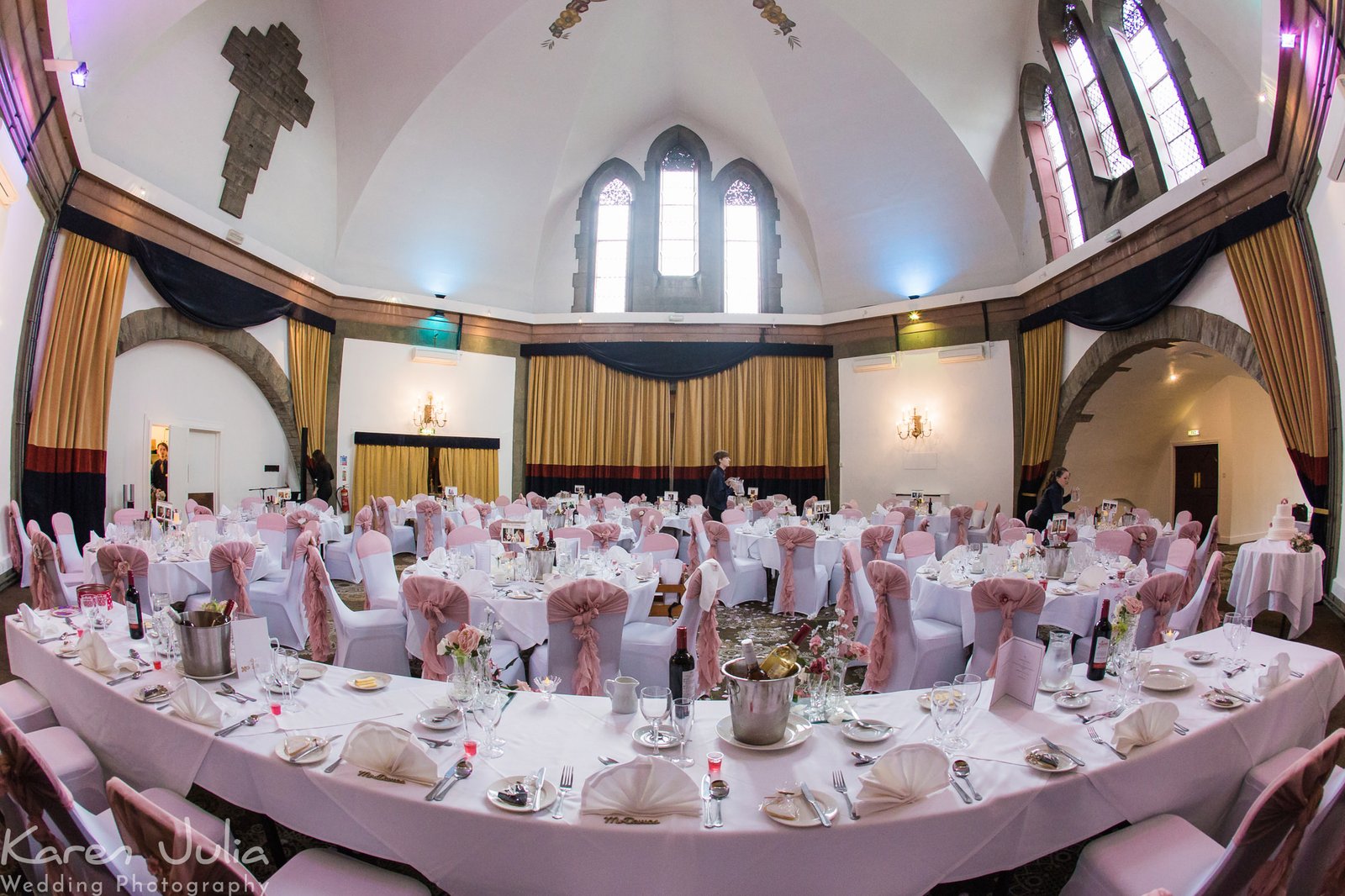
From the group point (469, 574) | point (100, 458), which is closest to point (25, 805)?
point (469, 574)

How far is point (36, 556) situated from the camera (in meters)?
4.36

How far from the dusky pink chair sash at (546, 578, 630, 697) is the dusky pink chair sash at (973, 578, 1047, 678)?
6.67 feet

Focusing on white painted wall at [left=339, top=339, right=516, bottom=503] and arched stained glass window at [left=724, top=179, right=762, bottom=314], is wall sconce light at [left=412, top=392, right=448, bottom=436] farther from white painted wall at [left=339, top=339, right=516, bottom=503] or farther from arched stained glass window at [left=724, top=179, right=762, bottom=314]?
arched stained glass window at [left=724, top=179, right=762, bottom=314]

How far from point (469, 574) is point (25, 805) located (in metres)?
2.72

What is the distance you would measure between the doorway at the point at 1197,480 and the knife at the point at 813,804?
13.9m

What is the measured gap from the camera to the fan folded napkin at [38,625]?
2.76 meters

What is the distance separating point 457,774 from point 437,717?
0.39m

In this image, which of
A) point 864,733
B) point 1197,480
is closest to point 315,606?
point 864,733

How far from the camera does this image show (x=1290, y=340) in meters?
6.54

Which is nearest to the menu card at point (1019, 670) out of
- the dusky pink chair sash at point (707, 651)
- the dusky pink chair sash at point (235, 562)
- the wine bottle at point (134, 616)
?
the dusky pink chair sash at point (707, 651)

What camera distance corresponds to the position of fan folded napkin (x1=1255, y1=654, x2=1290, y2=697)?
90.7 inches

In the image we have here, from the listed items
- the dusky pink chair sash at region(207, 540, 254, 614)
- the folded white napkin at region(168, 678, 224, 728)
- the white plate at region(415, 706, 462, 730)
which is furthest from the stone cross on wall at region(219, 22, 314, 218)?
the white plate at region(415, 706, 462, 730)

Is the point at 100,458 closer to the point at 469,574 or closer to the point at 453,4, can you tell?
the point at 469,574

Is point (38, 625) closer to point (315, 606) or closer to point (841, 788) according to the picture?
point (315, 606)
